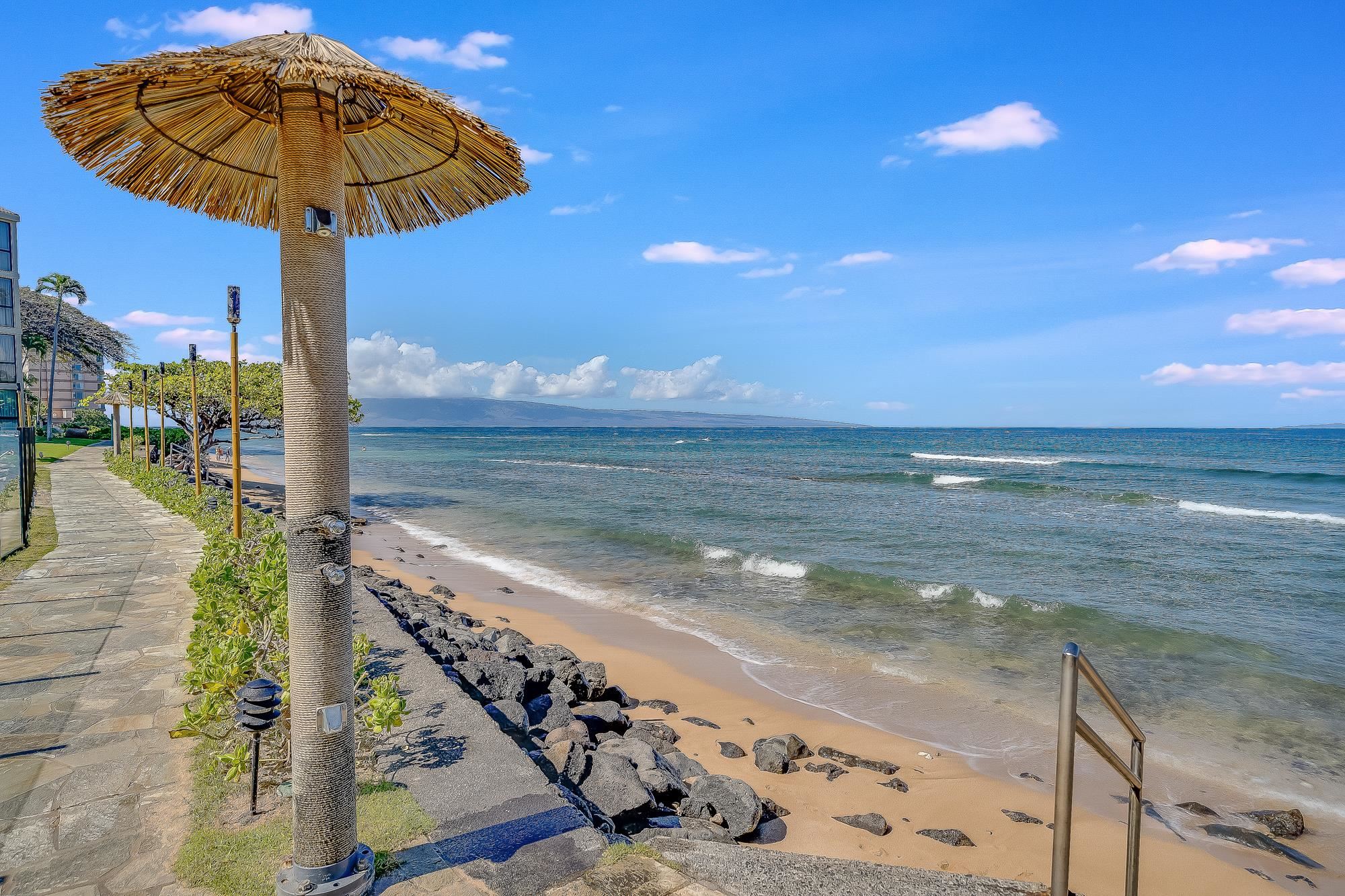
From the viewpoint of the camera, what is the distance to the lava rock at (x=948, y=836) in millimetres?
5160

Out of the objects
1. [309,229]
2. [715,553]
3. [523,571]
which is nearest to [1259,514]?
[715,553]

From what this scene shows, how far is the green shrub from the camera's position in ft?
13.3

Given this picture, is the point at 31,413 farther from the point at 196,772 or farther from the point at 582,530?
the point at 196,772

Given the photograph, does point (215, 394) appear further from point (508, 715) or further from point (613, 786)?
point (613, 786)

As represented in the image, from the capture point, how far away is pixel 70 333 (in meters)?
43.1

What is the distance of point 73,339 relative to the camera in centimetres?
4362

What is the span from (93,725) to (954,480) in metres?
34.3

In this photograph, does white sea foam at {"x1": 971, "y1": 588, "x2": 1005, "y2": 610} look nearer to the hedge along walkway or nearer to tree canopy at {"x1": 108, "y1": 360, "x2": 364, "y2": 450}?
the hedge along walkway

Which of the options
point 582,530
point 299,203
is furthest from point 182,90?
point 582,530

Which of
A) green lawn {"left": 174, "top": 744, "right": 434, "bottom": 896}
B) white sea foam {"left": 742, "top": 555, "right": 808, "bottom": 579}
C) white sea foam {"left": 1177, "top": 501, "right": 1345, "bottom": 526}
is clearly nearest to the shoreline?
green lawn {"left": 174, "top": 744, "right": 434, "bottom": 896}

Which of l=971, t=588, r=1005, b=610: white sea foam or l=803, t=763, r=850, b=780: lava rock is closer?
l=803, t=763, r=850, b=780: lava rock

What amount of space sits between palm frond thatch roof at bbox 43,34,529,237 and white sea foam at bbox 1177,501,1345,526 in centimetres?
2719

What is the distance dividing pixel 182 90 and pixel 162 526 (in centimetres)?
1326

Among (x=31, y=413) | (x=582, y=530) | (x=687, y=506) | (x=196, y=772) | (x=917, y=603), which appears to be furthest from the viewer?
(x=31, y=413)
